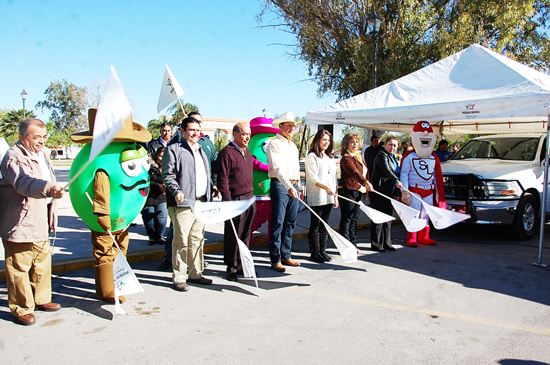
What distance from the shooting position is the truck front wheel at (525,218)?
6.84 meters

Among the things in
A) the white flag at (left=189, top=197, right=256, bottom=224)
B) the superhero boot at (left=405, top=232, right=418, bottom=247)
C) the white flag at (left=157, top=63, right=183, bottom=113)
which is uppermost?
the white flag at (left=157, top=63, right=183, bottom=113)

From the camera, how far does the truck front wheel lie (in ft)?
22.5

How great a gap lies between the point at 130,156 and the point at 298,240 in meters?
4.03

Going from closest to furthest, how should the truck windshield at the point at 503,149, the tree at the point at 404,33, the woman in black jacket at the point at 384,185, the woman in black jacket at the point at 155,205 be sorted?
the woman in black jacket at the point at 155,205
the woman in black jacket at the point at 384,185
the truck windshield at the point at 503,149
the tree at the point at 404,33

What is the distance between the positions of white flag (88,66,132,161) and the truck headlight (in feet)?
19.6

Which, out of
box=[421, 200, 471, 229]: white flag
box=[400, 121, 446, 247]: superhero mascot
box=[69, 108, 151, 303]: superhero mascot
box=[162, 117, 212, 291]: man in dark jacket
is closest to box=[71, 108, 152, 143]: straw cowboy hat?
box=[69, 108, 151, 303]: superhero mascot

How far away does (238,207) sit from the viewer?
4281 mm

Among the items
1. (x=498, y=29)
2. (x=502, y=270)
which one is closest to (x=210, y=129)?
(x=498, y=29)

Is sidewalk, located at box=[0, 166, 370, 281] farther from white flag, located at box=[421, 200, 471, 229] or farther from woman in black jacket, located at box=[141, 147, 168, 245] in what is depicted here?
white flag, located at box=[421, 200, 471, 229]

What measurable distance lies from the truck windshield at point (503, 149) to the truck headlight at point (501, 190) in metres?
1.07

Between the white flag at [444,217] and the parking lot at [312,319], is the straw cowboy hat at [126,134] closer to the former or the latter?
the parking lot at [312,319]

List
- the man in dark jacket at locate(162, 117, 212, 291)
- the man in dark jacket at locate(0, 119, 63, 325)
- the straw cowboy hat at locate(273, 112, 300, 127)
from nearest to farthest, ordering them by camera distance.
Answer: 1. the man in dark jacket at locate(0, 119, 63, 325)
2. the man in dark jacket at locate(162, 117, 212, 291)
3. the straw cowboy hat at locate(273, 112, 300, 127)

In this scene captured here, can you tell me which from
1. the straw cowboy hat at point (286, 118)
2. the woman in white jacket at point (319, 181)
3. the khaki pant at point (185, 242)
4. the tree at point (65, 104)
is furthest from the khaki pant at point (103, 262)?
the tree at point (65, 104)

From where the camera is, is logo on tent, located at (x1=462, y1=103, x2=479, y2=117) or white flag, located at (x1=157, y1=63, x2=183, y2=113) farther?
white flag, located at (x1=157, y1=63, x2=183, y2=113)
